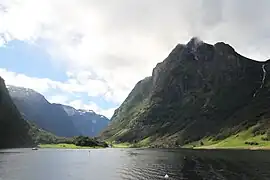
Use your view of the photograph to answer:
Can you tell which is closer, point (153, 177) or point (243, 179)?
point (243, 179)

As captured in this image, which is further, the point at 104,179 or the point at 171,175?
the point at 171,175

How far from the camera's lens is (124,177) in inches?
4493

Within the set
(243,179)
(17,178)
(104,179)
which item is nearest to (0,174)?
(17,178)

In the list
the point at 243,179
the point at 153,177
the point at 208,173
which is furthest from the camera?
the point at 208,173

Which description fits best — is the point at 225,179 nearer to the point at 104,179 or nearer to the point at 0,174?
the point at 104,179

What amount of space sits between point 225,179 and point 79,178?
43599mm

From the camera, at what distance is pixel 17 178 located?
107 m

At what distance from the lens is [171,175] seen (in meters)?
116

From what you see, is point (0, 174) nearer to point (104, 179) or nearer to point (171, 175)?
point (104, 179)

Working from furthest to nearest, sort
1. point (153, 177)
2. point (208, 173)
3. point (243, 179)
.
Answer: point (208, 173) < point (153, 177) < point (243, 179)

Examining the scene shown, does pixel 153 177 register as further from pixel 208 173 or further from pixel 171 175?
pixel 208 173

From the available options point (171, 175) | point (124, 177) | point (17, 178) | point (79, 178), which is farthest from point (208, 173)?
point (17, 178)

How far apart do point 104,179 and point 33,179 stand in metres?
21.0

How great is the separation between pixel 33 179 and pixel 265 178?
68.4 meters
